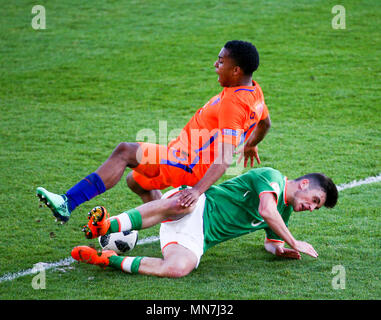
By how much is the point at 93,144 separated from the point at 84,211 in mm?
2334

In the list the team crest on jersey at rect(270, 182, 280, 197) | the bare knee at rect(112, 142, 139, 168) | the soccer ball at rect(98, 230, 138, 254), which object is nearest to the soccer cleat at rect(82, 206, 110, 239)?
the soccer ball at rect(98, 230, 138, 254)

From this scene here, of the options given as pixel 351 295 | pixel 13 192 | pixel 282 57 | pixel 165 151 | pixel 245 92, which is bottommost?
pixel 351 295

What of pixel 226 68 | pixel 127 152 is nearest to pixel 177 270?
pixel 127 152

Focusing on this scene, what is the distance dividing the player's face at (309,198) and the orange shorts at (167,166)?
849 millimetres

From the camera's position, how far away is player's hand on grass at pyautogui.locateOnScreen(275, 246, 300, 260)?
4.83 meters

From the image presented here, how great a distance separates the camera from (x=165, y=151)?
197 inches

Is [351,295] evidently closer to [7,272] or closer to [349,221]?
[349,221]

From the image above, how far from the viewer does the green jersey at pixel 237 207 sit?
4.79 meters

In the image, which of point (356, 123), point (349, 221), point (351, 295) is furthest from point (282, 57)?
point (351, 295)

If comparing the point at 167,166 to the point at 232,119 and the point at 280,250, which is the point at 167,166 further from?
the point at 280,250

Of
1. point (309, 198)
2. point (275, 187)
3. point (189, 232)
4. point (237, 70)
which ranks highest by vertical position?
point (237, 70)

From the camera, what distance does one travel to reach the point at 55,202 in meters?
4.47

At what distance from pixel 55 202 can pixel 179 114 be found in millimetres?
5268

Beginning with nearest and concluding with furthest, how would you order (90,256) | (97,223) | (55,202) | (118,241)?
(97,223) < (55,202) < (90,256) < (118,241)
